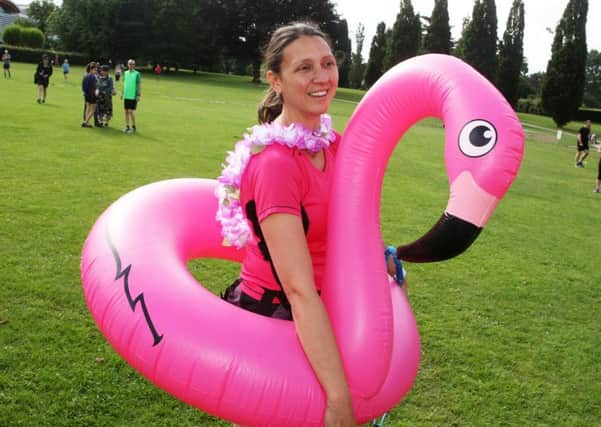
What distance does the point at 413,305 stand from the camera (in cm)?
511

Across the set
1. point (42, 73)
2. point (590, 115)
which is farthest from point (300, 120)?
point (590, 115)

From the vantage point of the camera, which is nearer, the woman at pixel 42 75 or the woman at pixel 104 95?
the woman at pixel 104 95

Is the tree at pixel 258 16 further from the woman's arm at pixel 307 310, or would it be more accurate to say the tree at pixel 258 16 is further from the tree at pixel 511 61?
the woman's arm at pixel 307 310

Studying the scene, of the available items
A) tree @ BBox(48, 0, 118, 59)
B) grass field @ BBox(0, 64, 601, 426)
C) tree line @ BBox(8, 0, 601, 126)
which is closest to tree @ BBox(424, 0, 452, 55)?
tree line @ BBox(8, 0, 601, 126)

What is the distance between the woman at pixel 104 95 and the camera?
44.5ft

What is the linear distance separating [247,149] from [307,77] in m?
0.34

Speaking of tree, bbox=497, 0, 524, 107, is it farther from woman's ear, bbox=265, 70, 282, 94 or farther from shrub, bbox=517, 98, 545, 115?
woman's ear, bbox=265, 70, 282, 94

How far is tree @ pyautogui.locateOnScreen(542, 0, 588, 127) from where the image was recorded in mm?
34656

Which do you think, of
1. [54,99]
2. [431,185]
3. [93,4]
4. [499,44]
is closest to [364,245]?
[431,185]

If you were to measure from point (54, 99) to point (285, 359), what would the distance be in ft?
65.7

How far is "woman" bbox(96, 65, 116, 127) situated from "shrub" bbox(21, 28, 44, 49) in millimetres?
43080

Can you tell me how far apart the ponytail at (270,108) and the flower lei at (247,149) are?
15 cm

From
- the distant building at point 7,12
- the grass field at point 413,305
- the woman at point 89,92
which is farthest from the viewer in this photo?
the distant building at point 7,12

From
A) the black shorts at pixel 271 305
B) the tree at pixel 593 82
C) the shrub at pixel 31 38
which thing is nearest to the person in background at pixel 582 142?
the black shorts at pixel 271 305
